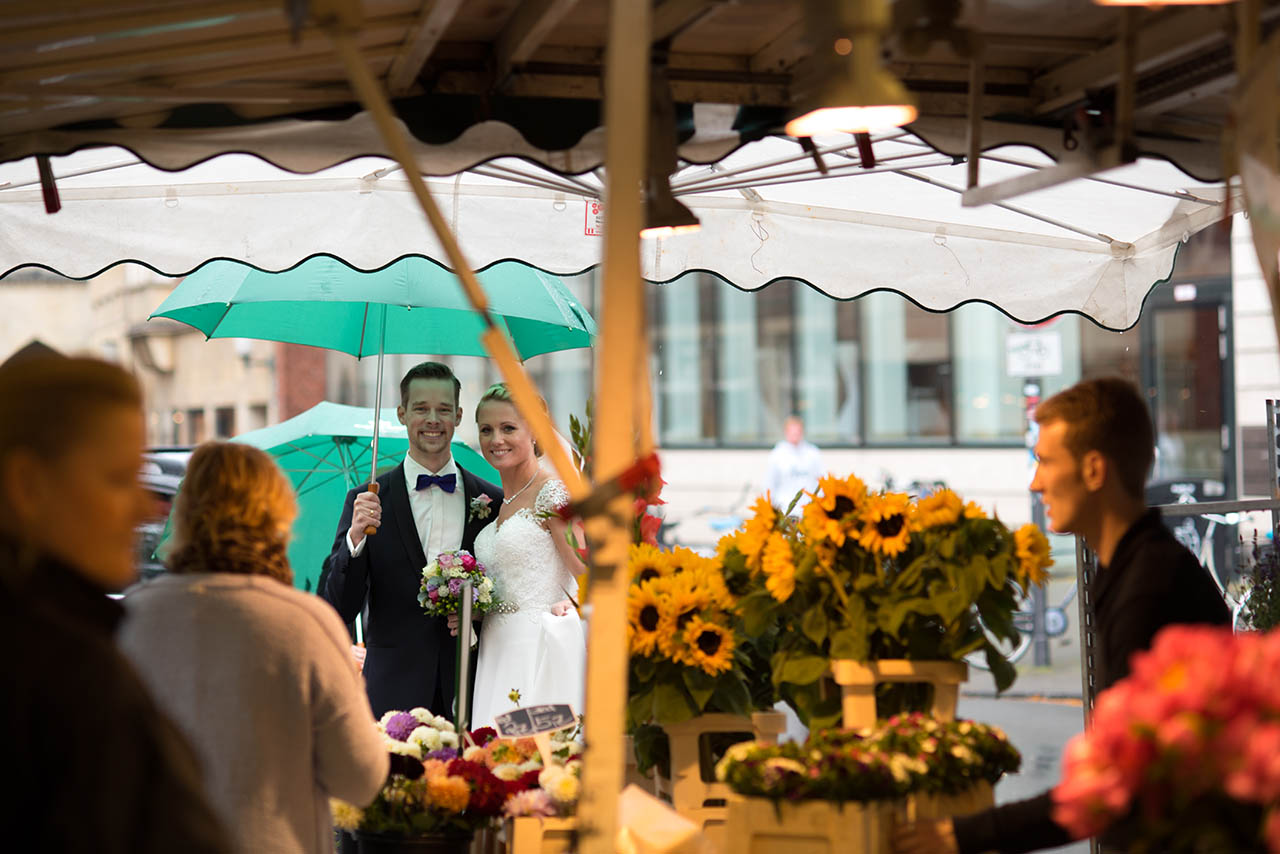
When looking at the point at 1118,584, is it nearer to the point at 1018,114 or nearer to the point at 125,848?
the point at 1018,114

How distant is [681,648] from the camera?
319 centimetres

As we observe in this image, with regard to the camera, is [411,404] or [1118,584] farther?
[411,404]

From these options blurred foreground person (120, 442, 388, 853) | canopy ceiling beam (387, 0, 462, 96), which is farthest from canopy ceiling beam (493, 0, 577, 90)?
blurred foreground person (120, 442, 388, 853)

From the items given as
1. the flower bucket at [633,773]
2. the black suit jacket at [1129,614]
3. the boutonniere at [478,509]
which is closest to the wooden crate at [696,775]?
the flower bucket at [633,773]

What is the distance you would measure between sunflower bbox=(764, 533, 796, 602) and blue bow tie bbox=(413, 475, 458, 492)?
222 cm

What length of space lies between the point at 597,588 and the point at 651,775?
1770 millimetres

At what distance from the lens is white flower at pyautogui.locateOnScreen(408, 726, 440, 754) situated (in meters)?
3.46

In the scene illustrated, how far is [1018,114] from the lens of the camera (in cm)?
350

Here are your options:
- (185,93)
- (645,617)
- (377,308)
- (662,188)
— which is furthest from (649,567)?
(377,308)

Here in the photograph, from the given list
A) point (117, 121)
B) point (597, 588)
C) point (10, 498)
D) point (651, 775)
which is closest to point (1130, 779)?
point (597, 588)

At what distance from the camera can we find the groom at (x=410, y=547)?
4902 mm

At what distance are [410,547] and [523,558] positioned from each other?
0.44 meters

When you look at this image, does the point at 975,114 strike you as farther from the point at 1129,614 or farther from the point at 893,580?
the point at 1129,614

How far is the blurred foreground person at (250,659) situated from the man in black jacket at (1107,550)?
113cm
